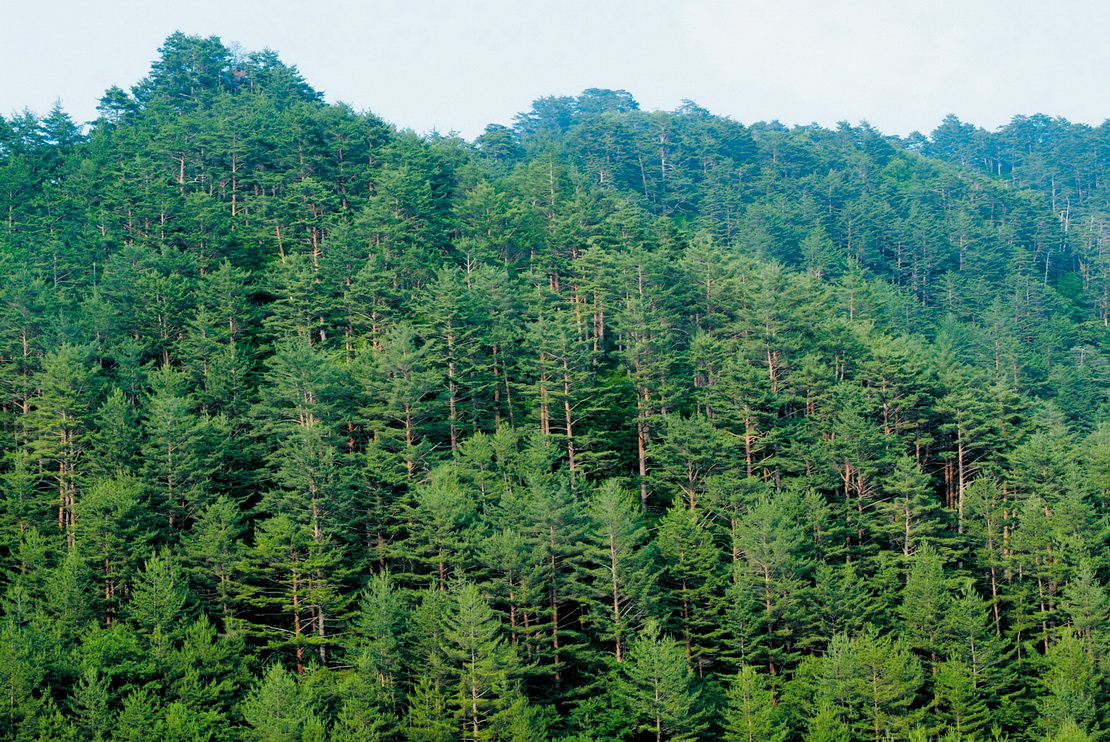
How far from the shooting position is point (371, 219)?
201 feet

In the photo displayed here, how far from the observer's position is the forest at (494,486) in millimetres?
39312

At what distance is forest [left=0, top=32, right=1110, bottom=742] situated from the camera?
39312mm

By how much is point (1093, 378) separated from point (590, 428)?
157 feet

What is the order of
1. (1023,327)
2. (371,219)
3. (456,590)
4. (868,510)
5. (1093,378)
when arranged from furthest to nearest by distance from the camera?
(1023,327), (1093,378), (371,219), (868,510), (456,590)

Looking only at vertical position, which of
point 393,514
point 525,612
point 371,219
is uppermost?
point 371,219

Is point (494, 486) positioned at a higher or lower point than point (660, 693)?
higher

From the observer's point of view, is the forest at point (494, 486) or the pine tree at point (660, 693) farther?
the forest at point (494, 486)

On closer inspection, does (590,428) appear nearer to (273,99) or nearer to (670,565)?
(670,565)

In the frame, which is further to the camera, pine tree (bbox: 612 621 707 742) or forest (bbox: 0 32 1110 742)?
forest (bbox: 0 32 1110 742)

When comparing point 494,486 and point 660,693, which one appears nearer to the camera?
point 660,693

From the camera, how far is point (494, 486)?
148ft

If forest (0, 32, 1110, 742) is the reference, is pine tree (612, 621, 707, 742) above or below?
below

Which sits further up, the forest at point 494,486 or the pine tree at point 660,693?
the forest at point 494,486

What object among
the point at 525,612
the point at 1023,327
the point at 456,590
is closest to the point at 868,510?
the point at 525,612
